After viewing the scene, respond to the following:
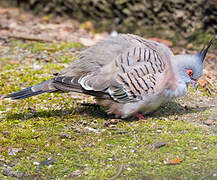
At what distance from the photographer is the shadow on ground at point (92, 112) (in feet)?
17.5

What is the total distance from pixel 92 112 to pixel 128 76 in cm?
86

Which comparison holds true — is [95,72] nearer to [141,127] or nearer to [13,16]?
[141,127]

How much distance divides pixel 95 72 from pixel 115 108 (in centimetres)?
51

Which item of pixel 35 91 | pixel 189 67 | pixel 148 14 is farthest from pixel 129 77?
pixel 148 14

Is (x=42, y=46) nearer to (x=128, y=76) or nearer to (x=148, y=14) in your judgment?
(x=148, y=14)

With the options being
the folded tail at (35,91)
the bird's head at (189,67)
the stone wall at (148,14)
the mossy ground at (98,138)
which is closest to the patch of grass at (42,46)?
the mossy ground at (98,138)

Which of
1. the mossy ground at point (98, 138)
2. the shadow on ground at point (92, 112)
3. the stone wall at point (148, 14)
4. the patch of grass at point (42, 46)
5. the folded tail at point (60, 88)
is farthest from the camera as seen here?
the stone wall at point (148, 14)

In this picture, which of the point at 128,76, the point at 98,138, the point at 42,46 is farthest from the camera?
the point at 42,46

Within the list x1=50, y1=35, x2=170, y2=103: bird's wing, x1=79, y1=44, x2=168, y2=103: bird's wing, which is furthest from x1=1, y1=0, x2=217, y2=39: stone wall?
x1=79, y1=44, x2=168, y2=103: bird's wing

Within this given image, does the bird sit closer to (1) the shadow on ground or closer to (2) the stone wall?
(1) the shadow on ground

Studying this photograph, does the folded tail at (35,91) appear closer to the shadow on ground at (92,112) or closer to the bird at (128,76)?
the bird at (128,76)

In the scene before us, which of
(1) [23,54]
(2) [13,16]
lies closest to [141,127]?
(1) [23,54]

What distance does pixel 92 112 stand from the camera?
5.49 metres

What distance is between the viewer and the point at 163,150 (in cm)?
440
